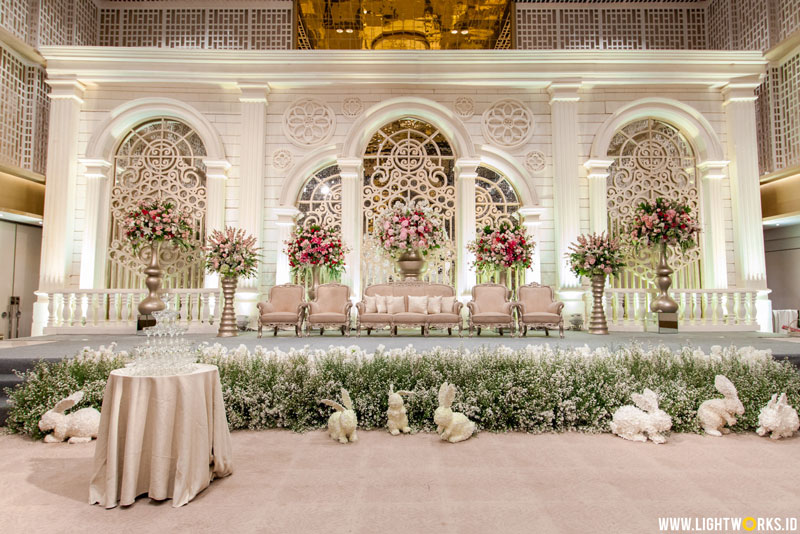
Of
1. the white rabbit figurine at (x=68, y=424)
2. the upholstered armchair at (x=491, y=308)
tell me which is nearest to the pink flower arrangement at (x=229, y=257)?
the upholstered armchair at (x=491, y=308)

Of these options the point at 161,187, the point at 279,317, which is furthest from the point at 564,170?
the point at 161,187

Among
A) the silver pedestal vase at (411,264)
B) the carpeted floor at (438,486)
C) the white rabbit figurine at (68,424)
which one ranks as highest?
the silver pedestal vase at (411,264)

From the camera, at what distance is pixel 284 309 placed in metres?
6.89

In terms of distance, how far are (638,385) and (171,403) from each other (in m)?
3.01

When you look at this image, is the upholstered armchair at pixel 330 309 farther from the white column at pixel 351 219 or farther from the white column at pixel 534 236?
the white column at pixel 534 236

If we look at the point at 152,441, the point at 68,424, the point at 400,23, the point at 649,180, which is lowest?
the point at 68,424

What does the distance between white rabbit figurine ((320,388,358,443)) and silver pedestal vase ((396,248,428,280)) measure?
4511 millimetres

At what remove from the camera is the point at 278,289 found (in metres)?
7.00

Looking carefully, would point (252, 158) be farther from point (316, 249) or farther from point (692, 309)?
point (692, 309)

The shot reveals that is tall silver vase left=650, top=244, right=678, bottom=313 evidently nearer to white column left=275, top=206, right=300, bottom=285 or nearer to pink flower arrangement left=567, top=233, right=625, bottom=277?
pink flower arrangement left=567, top=233, right=625, bottom=277

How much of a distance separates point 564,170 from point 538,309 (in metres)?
2.63

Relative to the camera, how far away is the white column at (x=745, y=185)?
303 inches

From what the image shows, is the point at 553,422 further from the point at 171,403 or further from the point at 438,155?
the point at 438,155

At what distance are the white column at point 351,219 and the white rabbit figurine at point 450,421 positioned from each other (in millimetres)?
5001
